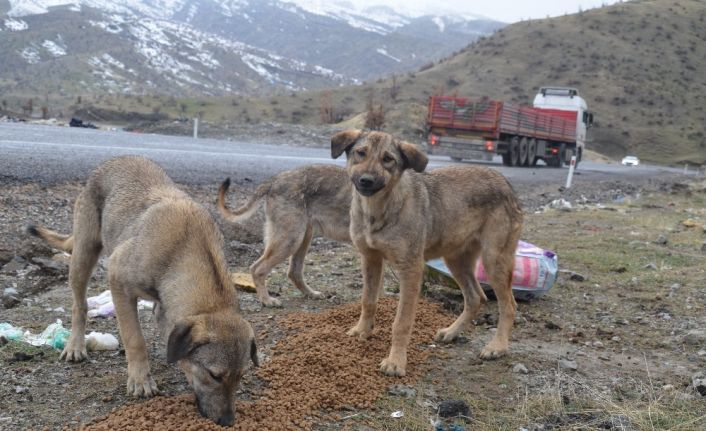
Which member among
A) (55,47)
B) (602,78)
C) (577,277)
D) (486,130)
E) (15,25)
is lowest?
(577,277)

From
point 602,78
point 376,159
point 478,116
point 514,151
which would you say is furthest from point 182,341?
point 602,78

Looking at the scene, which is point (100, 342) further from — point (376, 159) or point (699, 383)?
point (699, 383)

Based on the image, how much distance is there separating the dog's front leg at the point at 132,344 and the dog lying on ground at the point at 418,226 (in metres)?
1.74

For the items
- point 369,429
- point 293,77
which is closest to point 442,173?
point 369,429

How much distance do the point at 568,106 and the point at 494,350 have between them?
33.9 meters

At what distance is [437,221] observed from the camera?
5.94 meters

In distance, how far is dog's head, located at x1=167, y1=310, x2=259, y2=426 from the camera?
3.76m

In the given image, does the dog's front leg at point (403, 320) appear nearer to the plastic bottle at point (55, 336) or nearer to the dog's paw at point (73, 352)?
the dog's paw at point (73, 352)

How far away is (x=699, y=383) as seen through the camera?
501 centimetres

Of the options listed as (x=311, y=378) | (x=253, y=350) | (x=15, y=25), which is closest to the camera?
(x=253, y=350)

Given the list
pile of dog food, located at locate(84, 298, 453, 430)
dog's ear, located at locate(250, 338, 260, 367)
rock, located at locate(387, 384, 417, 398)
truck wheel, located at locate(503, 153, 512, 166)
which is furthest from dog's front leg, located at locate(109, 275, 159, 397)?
truck wheel, located at locate(503, 153, 512, 166)

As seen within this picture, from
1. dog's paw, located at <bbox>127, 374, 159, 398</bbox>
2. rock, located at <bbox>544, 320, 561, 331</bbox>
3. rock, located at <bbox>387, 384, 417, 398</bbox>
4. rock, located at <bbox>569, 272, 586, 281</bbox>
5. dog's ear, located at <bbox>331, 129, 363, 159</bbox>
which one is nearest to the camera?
dog's paw, located at <bbox>127, 374, 159, 398</bbox>

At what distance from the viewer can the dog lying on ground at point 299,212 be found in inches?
288

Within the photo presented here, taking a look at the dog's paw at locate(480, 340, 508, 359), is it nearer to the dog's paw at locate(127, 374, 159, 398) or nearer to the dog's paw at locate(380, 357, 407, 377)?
the dog's paw at locate(380, 357, 407, 377)
